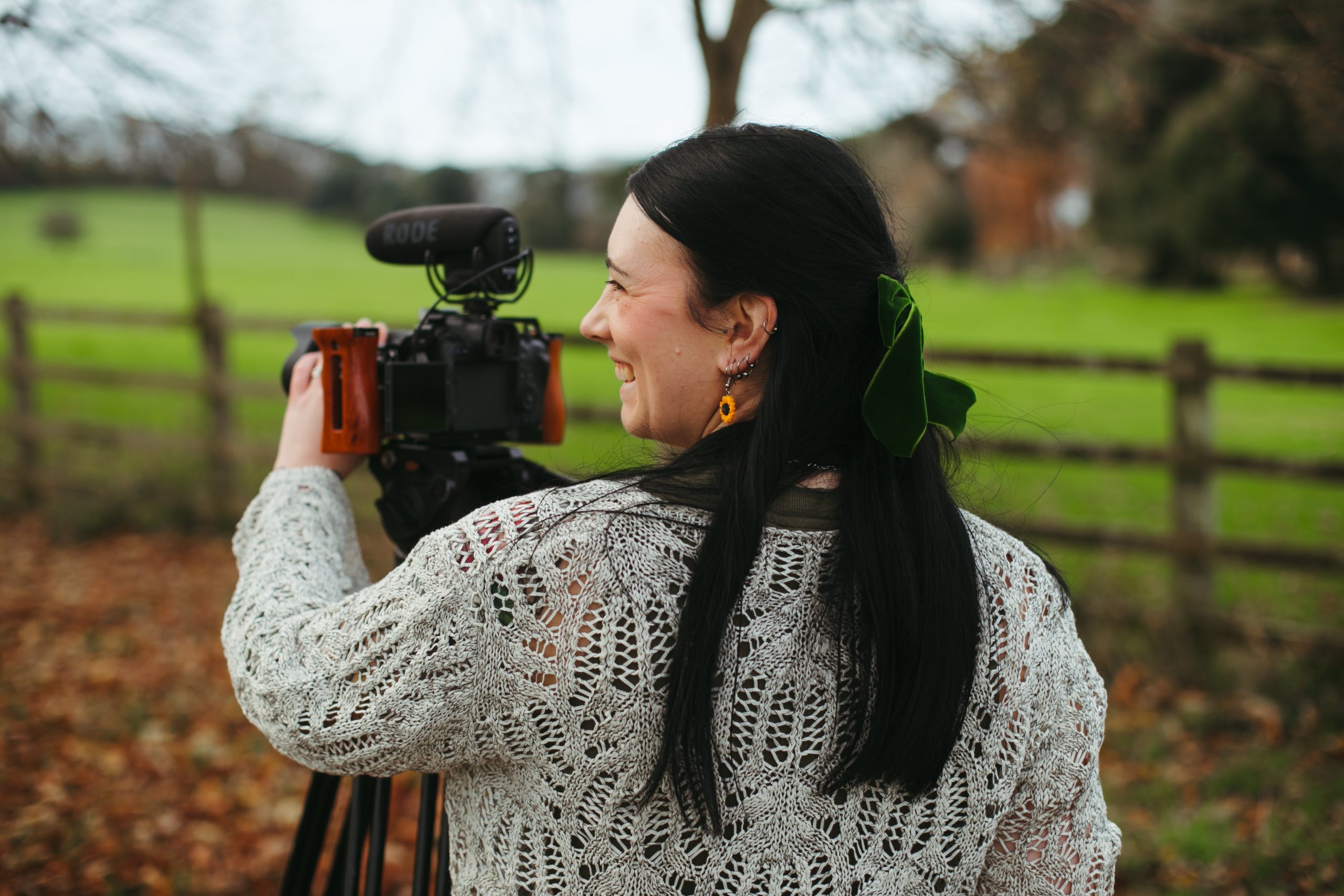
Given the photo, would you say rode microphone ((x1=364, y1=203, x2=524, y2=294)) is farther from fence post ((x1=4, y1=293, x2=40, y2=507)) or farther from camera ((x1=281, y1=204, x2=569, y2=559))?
fence post ((x1=4, y1=293, x2=40, y2=507))

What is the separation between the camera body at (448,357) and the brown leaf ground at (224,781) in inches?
82.2

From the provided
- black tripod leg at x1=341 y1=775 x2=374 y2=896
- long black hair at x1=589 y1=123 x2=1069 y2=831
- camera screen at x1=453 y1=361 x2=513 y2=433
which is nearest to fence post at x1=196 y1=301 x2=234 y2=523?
black tripod leg at x1=341 y1=775 x2=374 y2=896

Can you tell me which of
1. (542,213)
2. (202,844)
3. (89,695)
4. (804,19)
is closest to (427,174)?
(542,213)

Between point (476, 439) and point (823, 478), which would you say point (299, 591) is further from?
point (823, 478)

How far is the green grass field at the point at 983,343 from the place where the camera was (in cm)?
565

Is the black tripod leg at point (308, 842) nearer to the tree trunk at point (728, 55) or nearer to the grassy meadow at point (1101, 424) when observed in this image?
the grassy meadow at point (1101, 424)

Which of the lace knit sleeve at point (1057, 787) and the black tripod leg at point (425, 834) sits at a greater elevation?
the lace knit sleeve at point (1057, 787)

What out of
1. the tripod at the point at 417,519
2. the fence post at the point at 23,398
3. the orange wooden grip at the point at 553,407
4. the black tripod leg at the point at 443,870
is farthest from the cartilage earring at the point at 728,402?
the fence post at the point at 23,398

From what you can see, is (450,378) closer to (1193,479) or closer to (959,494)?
(959,494)

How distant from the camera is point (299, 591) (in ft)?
4.28

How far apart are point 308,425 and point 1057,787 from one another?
3.92ft

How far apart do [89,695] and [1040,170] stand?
529cm

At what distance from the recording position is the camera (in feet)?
5.22

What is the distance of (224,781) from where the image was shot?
11.9ft
